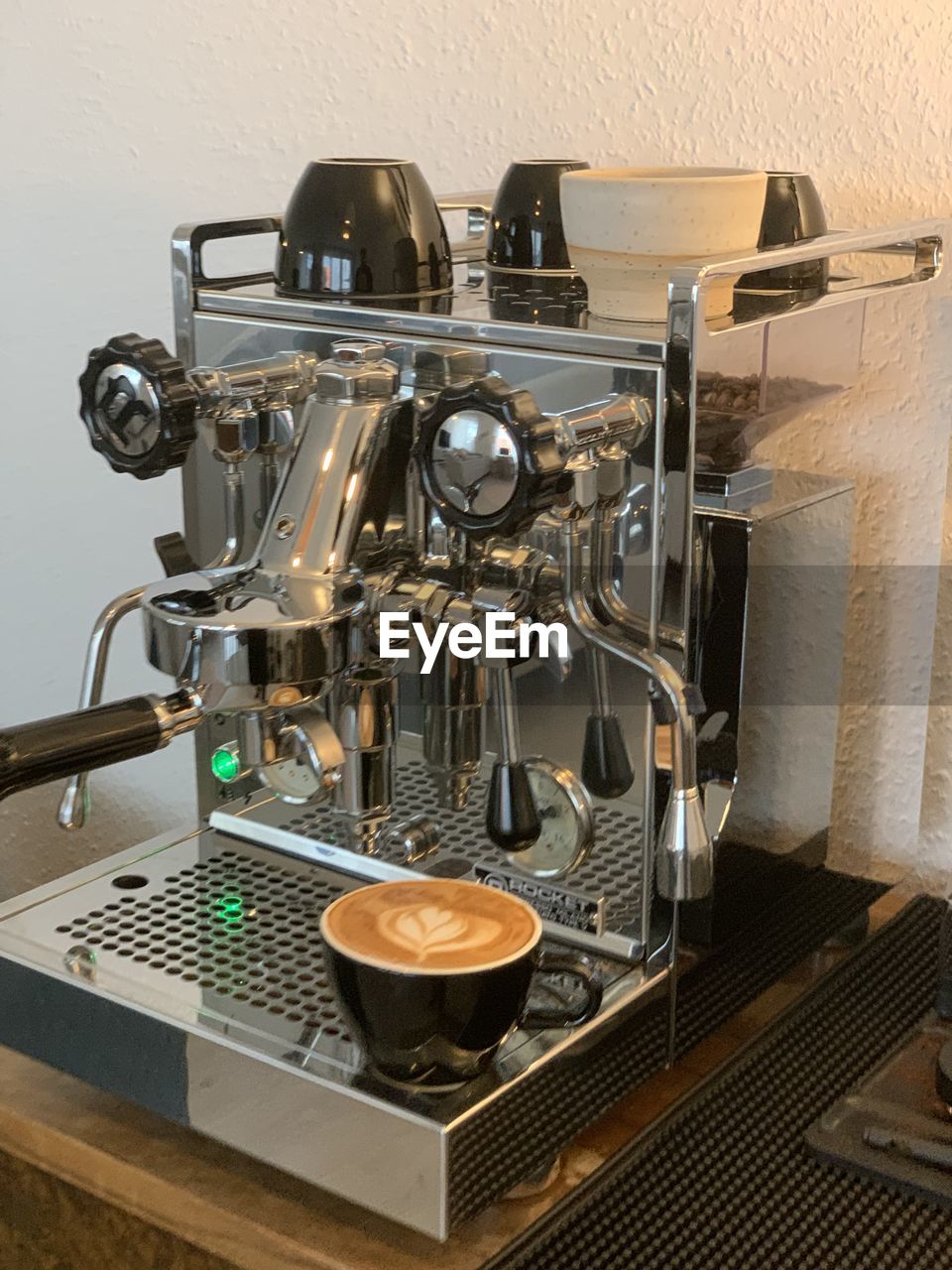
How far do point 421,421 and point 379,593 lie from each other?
9cm

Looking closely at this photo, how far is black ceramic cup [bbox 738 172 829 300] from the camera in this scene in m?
0.76

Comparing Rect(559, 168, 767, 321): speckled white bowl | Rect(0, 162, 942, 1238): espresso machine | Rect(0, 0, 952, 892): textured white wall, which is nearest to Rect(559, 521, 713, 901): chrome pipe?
Rect(0, 162, 942, 1238): espresso machine

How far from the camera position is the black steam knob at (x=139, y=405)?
2.14ft

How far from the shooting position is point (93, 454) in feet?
4.28

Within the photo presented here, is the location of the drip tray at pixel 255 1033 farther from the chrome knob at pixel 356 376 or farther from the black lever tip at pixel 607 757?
the chrome knob at pixel 356 376

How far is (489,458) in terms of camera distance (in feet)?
1.99

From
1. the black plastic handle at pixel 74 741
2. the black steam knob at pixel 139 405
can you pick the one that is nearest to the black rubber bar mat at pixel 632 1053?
the black plastic handle at pixel 74 741

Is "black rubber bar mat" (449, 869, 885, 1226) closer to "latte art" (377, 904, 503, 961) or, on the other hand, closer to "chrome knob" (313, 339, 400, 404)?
"latte art" (377, 904, 503, 961)

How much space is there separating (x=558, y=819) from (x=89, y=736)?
241mm

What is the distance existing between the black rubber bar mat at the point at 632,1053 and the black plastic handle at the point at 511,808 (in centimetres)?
10

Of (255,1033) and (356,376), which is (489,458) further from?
(255,1033)

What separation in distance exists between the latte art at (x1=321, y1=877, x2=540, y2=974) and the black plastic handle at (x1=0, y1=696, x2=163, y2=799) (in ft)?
0.38

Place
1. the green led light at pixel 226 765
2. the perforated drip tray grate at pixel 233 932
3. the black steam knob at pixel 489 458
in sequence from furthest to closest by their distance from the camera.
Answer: the green led light at pixel 226 765
the perforated drip tray grate at pixel 233 932
the black steam knob at pixel 489 458

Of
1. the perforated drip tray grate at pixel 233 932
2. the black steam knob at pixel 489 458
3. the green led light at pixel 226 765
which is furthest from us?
the green led light at pixel 226 765
